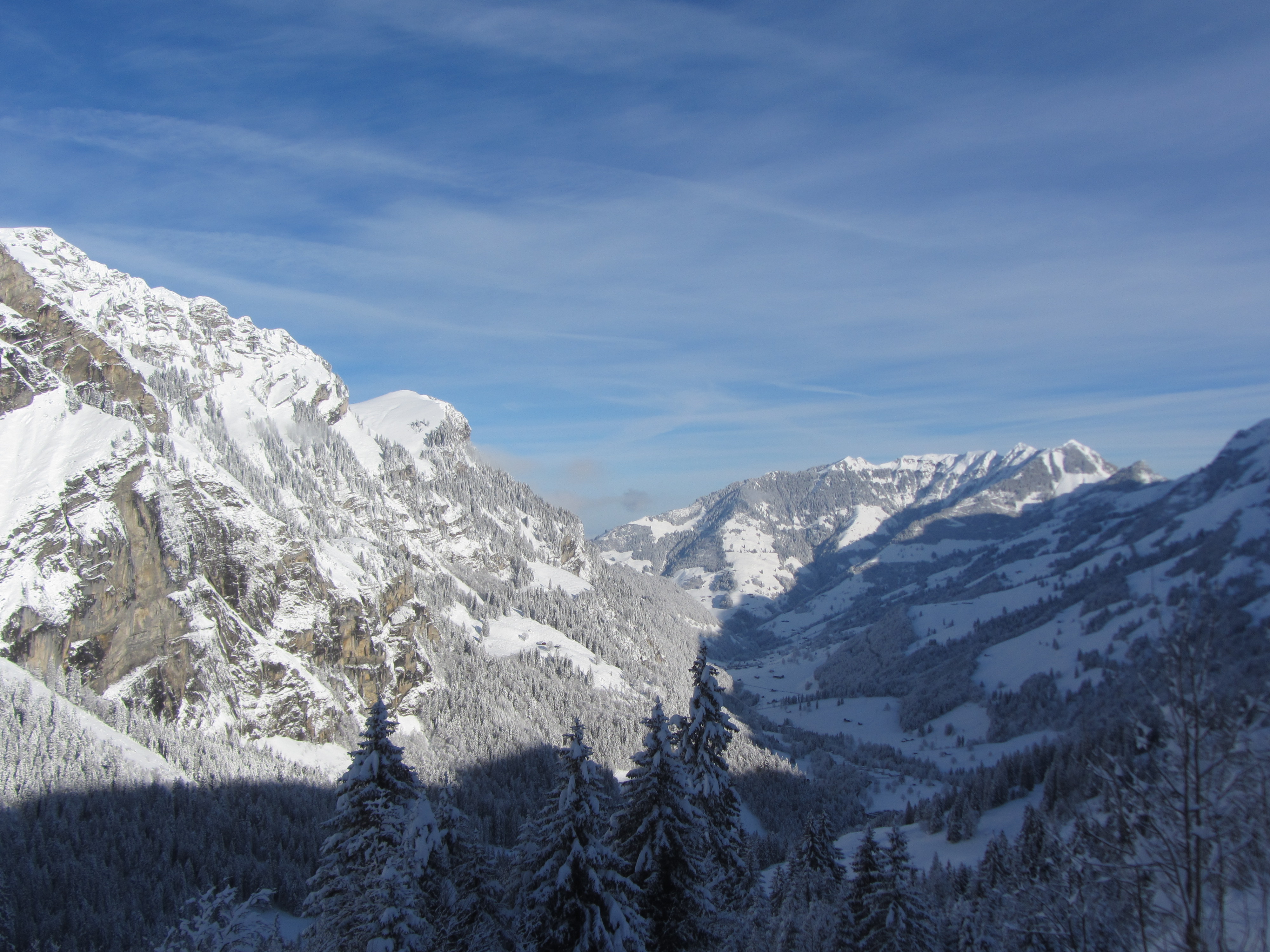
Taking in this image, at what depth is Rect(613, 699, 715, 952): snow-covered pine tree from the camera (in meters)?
25.5

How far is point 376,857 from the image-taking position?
23.6m

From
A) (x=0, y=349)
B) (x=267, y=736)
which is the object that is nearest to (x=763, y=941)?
(x=267, y=736)

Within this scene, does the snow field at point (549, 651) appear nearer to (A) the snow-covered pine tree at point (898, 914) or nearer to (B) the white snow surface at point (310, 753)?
(B) the white snow surface at point (310, 753)

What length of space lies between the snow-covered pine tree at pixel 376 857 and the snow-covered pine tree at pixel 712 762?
11.3 meters

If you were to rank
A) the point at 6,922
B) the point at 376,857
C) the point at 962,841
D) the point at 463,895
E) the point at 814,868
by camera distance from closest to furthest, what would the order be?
the point at 376,857 → the point at 463,895 → the point at 814,868 → the point at 6,922 → the point at 962,841

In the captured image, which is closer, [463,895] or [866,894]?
[463,895]

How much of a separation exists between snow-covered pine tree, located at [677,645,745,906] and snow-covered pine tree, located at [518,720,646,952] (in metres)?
6.18

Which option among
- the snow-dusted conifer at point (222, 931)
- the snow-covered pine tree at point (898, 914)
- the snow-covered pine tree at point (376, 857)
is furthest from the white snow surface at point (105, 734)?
the snow-covered pine tree at point (898, 914)

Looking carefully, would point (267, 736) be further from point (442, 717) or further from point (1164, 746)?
point (1164, 746)

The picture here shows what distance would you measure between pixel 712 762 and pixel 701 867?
16.9ft

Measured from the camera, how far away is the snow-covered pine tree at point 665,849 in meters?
25.5

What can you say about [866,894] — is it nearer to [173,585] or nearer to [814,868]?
[814,868]

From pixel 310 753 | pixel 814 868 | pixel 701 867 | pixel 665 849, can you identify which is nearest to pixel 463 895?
pixel 665 849

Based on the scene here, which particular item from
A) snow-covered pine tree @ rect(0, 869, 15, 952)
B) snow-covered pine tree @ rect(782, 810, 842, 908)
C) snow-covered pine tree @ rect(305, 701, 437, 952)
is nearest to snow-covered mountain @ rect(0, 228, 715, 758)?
snow-covered pine tree @ rect(0, 869, 15, 952)
